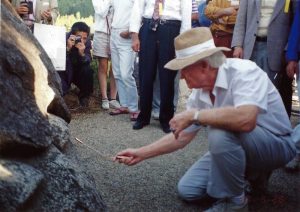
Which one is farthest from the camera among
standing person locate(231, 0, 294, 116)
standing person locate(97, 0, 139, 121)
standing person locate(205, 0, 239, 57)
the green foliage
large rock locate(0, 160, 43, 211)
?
the green foliage

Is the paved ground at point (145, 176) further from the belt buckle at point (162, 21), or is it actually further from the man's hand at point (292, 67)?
the belt buckle at point (162, 21)

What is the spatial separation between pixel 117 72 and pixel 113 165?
7.51 feet

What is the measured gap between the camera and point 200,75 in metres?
2.54

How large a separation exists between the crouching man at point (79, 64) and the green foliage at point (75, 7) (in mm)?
4646

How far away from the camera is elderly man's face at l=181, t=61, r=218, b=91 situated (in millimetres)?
2508

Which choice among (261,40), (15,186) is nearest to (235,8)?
(261,40)

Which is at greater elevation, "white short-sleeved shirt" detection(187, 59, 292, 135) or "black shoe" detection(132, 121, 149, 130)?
"white short-sleeved shirt" detection(187, 59, 292, 135)

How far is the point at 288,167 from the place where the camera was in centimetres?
366

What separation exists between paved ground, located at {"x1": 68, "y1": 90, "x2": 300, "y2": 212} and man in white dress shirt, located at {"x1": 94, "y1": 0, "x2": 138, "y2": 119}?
75 centimetres

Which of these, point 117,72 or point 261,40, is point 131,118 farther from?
point 261,40

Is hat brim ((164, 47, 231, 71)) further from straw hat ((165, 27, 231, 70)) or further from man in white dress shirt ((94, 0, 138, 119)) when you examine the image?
man in white dress shirt ((94, 0, 138, 119))

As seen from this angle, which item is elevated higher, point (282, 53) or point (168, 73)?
point (282, 53)

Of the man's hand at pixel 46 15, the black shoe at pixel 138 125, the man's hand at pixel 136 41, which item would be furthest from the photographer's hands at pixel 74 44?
the black shoe at pixel 138 125

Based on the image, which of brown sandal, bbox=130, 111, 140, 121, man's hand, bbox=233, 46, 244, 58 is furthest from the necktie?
brown sandal, bbox=130, 111, 140, 121
